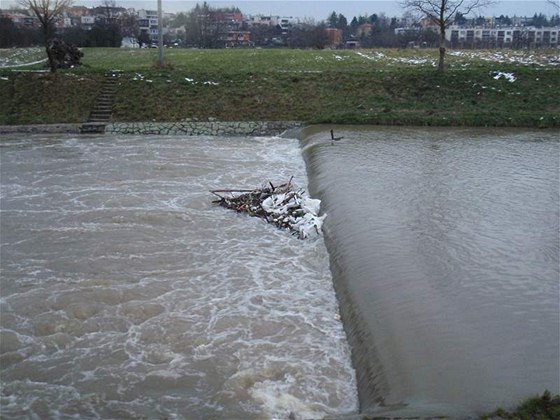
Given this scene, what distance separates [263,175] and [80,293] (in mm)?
7564

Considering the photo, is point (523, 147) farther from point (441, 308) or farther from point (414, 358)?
point (414, 358)

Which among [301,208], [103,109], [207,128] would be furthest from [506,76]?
[103,109]

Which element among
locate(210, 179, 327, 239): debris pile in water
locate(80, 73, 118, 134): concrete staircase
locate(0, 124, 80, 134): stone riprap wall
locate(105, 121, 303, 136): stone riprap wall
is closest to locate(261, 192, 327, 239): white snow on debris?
locate(210, 179, 327, 239): debris pile in water

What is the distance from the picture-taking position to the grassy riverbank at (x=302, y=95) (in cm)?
2169

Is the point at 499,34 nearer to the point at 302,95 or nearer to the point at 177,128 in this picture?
the point at 302,95

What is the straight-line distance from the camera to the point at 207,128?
70.3 feet

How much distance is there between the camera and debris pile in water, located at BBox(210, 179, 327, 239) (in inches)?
444

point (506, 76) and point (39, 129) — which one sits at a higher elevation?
point (506, 76)

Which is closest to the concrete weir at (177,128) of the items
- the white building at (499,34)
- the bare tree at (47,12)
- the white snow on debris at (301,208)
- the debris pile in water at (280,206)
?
the bare tree at (47,12)

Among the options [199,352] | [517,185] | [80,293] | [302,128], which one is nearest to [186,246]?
[80,293]

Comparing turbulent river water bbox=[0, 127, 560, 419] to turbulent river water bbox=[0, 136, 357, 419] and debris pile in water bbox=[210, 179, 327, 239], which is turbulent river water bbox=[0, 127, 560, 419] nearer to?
turbulent river water bbox=[0, 136, 357, 419]

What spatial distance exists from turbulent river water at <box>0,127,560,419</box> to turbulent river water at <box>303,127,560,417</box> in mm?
30

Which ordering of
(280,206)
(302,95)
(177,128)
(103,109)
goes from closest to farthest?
(280,206)
(177,128)
(103,109)
(302,95)

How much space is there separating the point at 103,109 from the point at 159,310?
1614 centimetres
